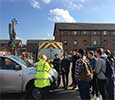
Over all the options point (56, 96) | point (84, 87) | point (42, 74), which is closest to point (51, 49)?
point (56, 96)

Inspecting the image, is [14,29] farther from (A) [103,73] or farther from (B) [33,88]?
(A) [103,73]

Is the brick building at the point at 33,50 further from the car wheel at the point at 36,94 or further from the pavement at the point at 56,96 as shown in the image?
the car wheel at the point at 36,94

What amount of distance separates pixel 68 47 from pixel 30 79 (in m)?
92.9

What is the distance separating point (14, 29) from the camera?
20.6 metres

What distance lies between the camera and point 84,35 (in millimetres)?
111500

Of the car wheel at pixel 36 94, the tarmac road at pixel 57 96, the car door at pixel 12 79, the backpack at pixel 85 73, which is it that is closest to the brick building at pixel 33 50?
the tarmac road at pixel 57 96

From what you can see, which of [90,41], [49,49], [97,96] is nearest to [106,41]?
[90,41]

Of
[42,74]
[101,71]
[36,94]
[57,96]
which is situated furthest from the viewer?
[57,96]

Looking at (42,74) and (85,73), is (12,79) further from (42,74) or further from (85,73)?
(85,73)

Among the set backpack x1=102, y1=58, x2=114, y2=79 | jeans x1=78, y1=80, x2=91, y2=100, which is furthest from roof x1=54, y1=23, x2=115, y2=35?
jeans x1=78, y1=80, x2=91, y2=100

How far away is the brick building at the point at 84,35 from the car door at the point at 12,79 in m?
92.1

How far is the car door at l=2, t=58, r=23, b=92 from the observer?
1296 centimetres

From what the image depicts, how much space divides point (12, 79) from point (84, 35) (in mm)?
99130

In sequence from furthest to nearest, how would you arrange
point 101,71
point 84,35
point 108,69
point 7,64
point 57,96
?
1. point 84,35
2. point 57,96
3. point 7,64
4. point 108,69
5. point 101,71
